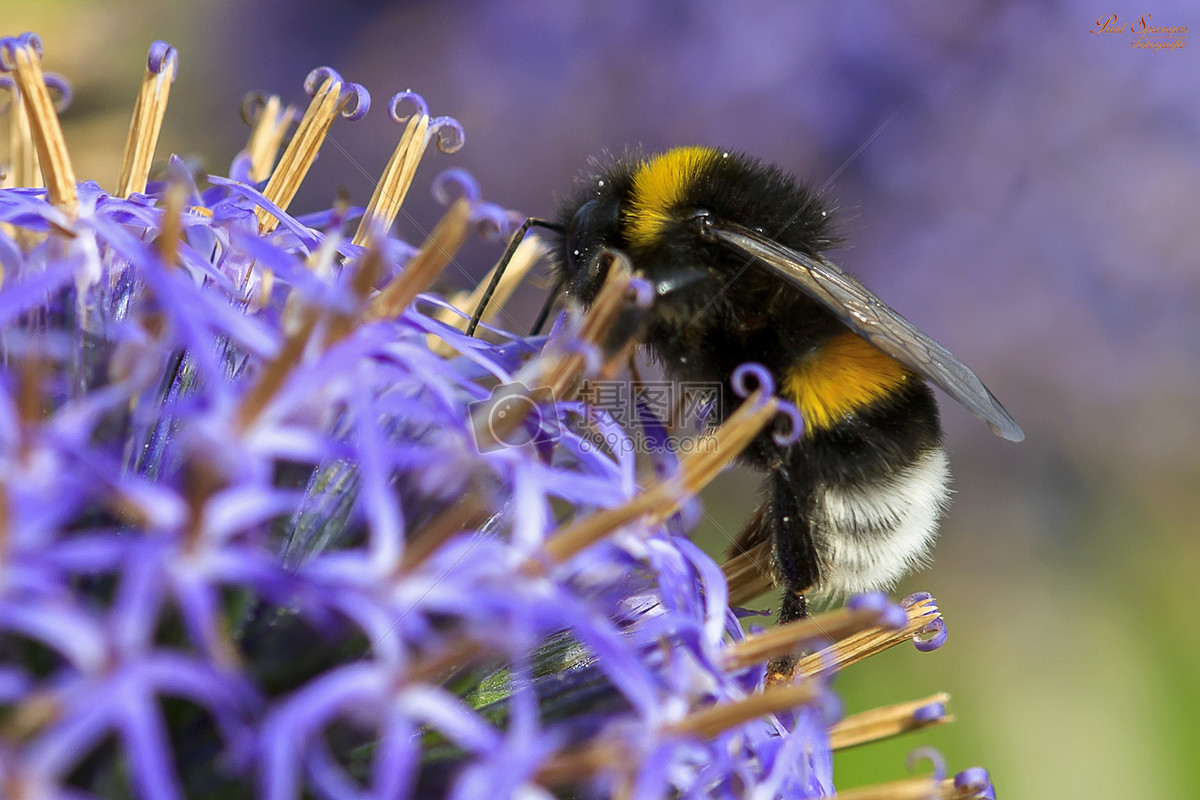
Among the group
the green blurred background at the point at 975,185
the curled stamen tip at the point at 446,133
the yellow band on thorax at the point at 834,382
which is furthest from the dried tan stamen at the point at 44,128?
the green blurred background at the point at 975,185

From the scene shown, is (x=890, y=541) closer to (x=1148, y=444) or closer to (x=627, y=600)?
(x=627, y=600)

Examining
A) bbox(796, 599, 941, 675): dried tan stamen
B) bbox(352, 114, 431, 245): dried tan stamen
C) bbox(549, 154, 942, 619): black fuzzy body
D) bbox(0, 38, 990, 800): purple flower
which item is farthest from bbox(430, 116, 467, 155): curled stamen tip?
bbox(796, 599, 941, 675): dried tan stamen

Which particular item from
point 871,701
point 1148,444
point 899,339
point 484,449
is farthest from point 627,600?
point 1148,444

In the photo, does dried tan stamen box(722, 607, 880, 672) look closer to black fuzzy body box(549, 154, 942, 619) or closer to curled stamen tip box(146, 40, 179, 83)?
black fuzzy body box(549, 154, 942, 619)

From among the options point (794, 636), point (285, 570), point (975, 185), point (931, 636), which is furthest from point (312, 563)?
point (975, 185)

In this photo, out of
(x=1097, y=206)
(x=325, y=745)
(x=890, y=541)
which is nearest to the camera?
(x=325, y=745)

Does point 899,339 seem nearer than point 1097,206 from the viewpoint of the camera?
Yes

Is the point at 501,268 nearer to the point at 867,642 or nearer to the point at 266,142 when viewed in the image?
the point at 266,142
